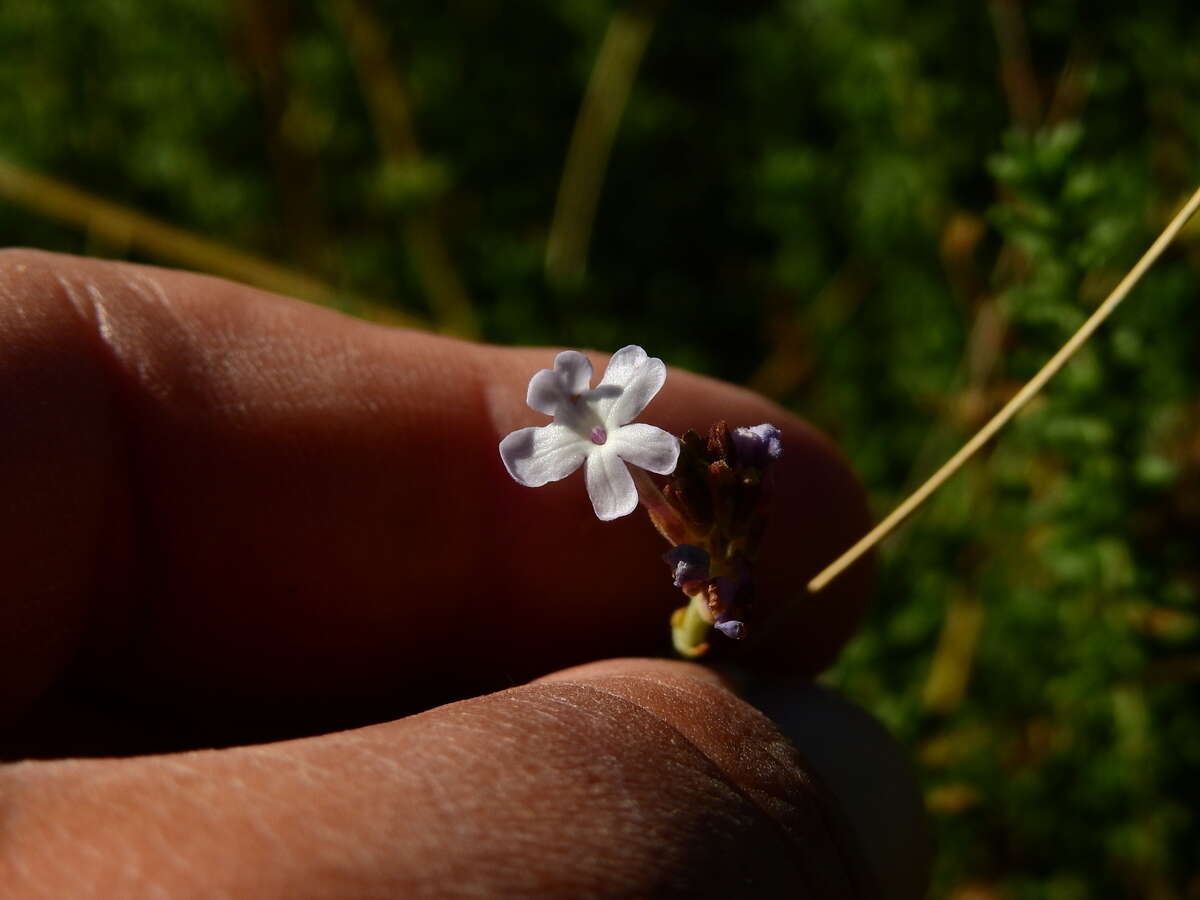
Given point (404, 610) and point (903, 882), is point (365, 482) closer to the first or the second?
point (404, 610)

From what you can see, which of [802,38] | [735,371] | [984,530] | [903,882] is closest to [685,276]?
[735,371]

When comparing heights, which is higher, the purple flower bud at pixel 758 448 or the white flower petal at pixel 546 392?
the white flower petal at pixel 546 392

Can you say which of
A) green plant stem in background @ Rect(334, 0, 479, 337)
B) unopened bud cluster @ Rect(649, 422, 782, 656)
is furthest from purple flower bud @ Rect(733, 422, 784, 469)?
green plant stem in background @ Rect(334, 0, 479, 337)

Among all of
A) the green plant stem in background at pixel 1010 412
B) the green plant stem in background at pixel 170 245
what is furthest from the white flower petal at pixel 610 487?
the green plant stem in background at pixel 170 245

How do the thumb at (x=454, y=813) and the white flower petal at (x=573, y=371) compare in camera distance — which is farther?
the white flower petal at (x=573, y=371)

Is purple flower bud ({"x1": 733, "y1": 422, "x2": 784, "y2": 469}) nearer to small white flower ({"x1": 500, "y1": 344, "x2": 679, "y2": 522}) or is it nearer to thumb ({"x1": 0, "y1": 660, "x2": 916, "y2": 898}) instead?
small white flower ({"x1": 500, "y1": 344, "x2": 679, "y2": 522})

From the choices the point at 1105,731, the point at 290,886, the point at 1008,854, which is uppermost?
the point at 290,886

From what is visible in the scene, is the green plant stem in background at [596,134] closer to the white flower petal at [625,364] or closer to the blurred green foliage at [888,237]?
the blurred green foliage at [888,237]
